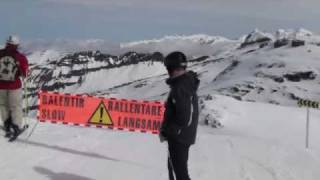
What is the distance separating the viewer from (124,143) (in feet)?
48.2

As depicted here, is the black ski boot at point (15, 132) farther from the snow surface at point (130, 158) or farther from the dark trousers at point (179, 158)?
the dark trousers at point (179, 158)

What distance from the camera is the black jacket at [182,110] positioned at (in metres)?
7.77

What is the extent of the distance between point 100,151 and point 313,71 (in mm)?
191309

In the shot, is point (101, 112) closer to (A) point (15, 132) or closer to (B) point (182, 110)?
(A) point (15, 132)

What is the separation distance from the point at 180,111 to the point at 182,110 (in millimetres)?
28

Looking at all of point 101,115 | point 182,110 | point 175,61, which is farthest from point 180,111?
point 101,115

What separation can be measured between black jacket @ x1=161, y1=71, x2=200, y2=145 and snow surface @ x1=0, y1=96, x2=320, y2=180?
2.81 m

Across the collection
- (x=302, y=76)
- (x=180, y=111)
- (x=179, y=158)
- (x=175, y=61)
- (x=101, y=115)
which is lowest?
(x=302, y=76)

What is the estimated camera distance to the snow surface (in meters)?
10.8

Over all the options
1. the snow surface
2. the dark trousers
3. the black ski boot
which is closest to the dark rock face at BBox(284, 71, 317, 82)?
the snow surface

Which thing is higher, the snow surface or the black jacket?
the black jacket

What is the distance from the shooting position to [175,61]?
25.5ft

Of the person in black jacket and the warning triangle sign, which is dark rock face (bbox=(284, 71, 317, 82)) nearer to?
the warning triangle sign

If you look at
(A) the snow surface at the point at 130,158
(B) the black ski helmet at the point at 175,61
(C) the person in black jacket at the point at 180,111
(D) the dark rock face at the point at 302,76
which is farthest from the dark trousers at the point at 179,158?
(D) the dark rock face at the point at 302,76
